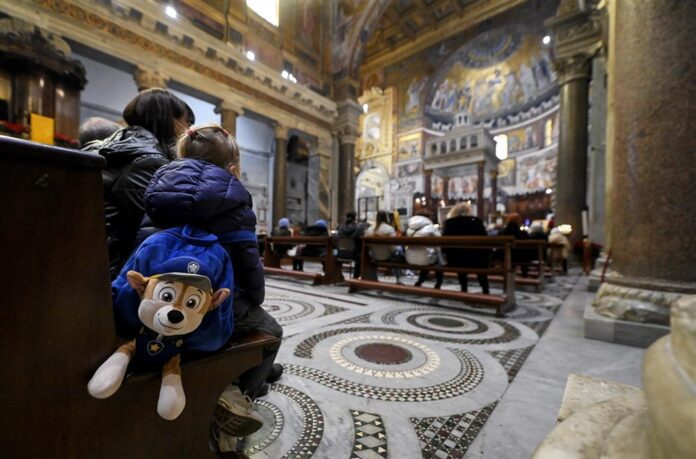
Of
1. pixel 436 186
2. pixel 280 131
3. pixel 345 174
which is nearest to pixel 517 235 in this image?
pixel 280 131

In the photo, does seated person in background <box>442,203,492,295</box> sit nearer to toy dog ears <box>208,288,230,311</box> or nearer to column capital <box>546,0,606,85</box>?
toy dog ears <box>208,288,230,311</box>

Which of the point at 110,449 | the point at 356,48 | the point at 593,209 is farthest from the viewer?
the point at 356,48

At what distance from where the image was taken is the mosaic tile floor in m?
1.29

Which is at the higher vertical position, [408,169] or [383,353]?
[408,169]

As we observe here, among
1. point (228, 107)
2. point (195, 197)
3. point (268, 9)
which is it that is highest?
point (268, 9)

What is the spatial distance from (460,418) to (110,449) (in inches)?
53.2

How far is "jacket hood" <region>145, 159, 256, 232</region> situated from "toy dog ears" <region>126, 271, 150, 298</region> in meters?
0.24

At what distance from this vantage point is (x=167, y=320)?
0.75 metres

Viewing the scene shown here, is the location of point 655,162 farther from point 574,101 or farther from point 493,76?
point 493,76

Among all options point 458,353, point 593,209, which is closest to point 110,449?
point 458,353

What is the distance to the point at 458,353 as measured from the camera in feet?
7.39

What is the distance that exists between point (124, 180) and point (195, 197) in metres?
0.62

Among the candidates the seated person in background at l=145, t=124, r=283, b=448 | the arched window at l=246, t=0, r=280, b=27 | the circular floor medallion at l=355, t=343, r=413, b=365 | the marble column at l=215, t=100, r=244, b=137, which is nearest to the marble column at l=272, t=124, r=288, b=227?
the marble column at l=215, t=100, r=244, b=137

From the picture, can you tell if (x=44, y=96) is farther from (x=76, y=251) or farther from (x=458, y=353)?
(x=458, y=353)
